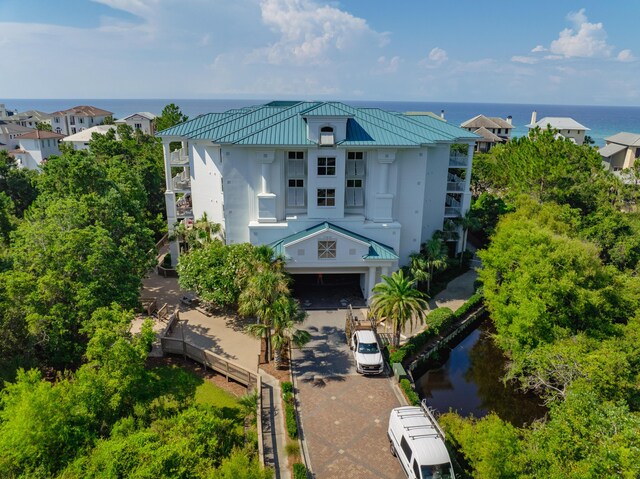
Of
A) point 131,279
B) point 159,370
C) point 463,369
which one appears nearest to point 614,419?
point 463,369

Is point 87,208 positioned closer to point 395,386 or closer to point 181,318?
point 181,318

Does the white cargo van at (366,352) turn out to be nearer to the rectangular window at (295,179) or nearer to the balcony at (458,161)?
the rectangular window at (295,179)

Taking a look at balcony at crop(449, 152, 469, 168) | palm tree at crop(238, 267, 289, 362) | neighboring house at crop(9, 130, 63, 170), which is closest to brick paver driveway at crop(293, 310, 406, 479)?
palm tree at crop(238, 267, 289, 362)

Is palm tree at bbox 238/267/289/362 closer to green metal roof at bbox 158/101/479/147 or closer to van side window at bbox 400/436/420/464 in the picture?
van side window at bbox 400/436/420/464

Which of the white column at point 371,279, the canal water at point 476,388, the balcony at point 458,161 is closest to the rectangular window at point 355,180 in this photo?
the white column at point 371,279

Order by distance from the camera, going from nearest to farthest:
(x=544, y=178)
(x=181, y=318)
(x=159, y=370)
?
(x=159, y=370) → (x=181, y=318) → (x=544, y=178)

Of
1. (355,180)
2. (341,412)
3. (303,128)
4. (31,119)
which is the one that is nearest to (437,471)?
(341,412)
